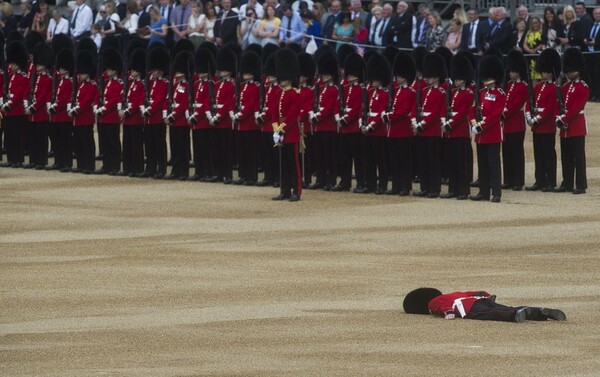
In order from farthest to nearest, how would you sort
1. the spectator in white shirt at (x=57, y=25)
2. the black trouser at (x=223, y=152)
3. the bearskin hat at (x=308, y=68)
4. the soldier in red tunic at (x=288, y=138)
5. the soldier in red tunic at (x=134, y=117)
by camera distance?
the spectator in white shirt at (x=57, y=25)
the soldier in red tunic at (x=134, y=117)
the black trouser at (x=223, y=152)
the bearskin hat at (x=308, y=68)
the soldier in red tunic at (x=288, y=138)

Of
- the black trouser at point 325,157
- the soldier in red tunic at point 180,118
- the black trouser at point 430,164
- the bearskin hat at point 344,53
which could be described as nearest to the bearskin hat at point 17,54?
the soldier in red tunic at point 180,118

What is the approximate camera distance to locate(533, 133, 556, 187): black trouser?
19516 mm

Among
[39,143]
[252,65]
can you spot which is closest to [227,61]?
[252,65]

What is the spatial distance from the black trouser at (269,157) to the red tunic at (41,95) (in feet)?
10.9

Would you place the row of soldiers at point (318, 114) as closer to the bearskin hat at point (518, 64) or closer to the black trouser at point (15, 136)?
the bearskin hat at point (518, 64)

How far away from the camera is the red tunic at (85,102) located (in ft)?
71.7

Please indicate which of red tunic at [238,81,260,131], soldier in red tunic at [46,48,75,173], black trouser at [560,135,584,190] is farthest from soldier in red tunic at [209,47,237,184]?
black trouser at [560,135,584,190]

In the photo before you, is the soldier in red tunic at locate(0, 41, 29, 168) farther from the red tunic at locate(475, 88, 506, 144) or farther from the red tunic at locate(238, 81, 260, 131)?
the red tunic at locate(475, 88, 506, 144)

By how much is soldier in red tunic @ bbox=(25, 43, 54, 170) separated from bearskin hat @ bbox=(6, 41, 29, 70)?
334mm

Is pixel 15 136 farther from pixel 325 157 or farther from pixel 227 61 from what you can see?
pixel 325 157

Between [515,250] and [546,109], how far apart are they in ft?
16.1

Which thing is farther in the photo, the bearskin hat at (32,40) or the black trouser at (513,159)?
the bearskin hat at (32,40)

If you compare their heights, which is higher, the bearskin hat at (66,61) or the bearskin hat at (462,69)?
the bearskin hat at (66,61)

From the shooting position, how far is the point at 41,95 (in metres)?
22.6
